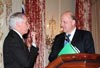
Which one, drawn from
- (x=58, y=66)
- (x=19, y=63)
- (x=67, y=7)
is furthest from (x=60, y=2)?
(x=58, y=66)

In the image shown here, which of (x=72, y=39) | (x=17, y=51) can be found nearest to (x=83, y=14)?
(x=72, y=39)

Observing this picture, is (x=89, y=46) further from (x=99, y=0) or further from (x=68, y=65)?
(x=99, y=0)

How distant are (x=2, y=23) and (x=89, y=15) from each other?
2.80 meters

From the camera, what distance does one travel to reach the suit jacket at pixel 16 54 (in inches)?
105

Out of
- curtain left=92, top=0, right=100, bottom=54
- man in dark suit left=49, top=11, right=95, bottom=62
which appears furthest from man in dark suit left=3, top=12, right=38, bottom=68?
curtain left=92, top=0, right=100, bottom=54

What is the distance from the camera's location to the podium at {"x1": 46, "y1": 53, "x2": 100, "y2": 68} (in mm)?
1675

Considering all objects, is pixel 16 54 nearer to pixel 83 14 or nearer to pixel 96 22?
pixel 83 14

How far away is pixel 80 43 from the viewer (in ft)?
10.5

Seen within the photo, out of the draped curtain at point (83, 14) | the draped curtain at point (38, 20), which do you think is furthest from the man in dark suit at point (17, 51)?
the draped curtain at point (83, 14)

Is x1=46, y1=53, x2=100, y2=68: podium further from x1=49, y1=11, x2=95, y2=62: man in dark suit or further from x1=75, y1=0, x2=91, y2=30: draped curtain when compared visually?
x1=75, y1=0, x2=91, y2=30: draped curtain

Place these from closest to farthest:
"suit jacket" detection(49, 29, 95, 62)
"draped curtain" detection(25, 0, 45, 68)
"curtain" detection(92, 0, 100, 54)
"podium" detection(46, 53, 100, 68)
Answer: "podium" detection(46, 53, 100, 68) → "suit jacket" detection(49, 29, 95, 62) → "draped curtain" detection(25, 0, 45, 68) → "curtain" detection(92, 0, 100, 54)

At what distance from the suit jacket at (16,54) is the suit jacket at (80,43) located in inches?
19.6

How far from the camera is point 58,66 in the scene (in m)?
1.71

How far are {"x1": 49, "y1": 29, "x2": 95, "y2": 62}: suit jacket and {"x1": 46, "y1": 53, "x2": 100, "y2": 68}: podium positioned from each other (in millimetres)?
1410
